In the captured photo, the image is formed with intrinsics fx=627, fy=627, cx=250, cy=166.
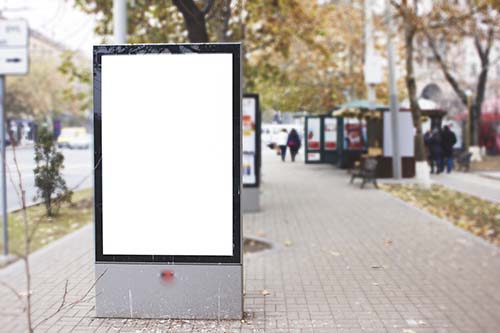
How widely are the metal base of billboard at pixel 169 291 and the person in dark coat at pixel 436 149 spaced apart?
682 inches

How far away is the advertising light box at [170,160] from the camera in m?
4.90

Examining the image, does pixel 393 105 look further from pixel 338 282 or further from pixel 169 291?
pixel 169 291

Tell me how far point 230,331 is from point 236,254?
1.93ft

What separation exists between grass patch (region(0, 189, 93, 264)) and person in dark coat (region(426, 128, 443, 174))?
1147 cm

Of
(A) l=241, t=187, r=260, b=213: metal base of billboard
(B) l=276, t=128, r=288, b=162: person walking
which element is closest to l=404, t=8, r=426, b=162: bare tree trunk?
(A) l=241, t=187, r=260, b=213: metal base of billboard

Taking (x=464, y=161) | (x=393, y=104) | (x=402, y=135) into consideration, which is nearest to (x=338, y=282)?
(x=393, y=104)

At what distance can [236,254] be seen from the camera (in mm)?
4941

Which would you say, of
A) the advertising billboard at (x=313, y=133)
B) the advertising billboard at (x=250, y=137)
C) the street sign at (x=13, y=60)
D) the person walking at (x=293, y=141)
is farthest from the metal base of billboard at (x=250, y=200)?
the street sign at (x=13, y=60)

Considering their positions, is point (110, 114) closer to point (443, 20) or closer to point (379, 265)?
point (379, 265)

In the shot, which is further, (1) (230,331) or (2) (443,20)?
(2) (443,20)

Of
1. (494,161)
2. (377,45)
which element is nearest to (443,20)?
(377,45)

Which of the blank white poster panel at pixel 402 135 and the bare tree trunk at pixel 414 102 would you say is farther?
the blank white poster panel at pixel 402 135

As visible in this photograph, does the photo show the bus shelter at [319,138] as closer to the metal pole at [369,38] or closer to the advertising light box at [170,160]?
the advertising light box at [170,160]

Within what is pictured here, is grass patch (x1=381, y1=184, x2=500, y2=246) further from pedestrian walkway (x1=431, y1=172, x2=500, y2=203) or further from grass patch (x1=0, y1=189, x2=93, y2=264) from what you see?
grass patch (x1=0, y1=189, x2=93, y2=264)
